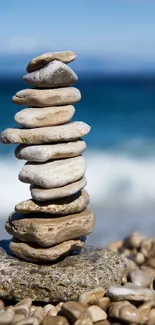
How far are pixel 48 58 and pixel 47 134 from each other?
2.18 ft

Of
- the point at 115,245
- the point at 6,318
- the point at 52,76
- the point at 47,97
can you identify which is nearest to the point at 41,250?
the point at 6,318

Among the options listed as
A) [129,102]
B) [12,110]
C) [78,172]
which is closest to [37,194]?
[78,172]

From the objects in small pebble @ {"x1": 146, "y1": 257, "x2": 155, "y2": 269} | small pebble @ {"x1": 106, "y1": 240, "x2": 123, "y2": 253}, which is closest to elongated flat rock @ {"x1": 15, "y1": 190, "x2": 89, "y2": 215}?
small pebble @ {"x1": 146, "y1": 257, "x2": 155, "y2": 269}

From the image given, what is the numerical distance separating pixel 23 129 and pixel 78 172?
614 millimetres

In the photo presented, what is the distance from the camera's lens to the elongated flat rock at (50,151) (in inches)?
224

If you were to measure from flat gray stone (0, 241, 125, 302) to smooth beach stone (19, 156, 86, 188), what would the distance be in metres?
0.72

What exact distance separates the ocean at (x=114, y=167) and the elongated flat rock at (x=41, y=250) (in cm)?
262

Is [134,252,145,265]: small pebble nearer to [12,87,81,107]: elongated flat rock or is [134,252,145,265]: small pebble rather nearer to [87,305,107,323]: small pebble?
[87,305,107,323]: small pebble

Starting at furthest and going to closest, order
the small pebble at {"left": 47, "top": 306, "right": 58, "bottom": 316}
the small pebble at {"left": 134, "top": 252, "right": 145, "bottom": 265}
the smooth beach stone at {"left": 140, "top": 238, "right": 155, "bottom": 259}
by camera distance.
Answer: the smooth beach stone at {"left": 140, "top": 238, "right": 155, "bottom": 259} → the small pebble at {"left": 134, "top": 252, "right": 145, "bottom": 265} → the small pebble at {"left": 47, "top": 306, "right": 58, "bottom": 316}

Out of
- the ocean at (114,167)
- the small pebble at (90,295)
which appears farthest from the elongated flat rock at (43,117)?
the ocean at (114,167)

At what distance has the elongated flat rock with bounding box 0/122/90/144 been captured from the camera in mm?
5703

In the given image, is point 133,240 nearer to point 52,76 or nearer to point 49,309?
point 49,309

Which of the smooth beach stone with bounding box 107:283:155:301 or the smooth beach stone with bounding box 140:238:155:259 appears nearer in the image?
the smooth beach stone with bounding box 107:283:155:301

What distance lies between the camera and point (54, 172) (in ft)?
18.6
